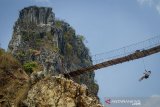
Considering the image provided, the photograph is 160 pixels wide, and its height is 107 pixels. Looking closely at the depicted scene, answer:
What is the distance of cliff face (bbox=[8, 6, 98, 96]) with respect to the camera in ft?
176

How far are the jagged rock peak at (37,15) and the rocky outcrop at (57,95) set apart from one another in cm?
3659

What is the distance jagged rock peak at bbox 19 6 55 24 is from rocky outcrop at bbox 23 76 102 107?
36.6m

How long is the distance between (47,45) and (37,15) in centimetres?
1142

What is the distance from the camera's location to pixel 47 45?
59906 mm

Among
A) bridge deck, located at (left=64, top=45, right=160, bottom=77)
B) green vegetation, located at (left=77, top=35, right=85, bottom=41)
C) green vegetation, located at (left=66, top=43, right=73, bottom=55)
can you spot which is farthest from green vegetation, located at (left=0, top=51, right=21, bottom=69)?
green vegetation, located at (left=77, top=35, right=85, bottom=41)

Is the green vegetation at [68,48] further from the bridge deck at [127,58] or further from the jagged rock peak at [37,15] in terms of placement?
the bridge deck at [127,58]

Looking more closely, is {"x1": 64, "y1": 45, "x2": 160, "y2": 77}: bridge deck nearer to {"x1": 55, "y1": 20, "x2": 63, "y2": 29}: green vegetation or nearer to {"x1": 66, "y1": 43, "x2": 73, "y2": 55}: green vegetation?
{"x1": 66, "y1": 43, "x2": 73, "y2": 55}: green vegetation

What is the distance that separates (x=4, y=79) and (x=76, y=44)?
122 ft

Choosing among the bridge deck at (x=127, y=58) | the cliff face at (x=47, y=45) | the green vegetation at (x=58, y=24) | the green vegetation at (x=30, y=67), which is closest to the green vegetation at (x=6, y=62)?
the bridge deck at (x=127, y=58)

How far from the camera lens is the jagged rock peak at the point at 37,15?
67312 mm

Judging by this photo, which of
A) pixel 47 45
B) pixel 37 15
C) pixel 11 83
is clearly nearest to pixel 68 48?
pixel 47 45

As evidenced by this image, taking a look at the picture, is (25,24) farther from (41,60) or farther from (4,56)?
(4,56)

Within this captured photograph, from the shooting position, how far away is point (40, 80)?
32.2 metres

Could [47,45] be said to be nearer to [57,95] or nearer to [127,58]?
[127,58]
